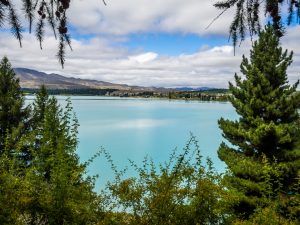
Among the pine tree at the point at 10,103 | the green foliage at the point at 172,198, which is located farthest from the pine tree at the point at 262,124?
the pine tree at the point at 10,103

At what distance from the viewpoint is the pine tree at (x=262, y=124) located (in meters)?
19.3

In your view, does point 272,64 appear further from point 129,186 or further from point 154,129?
point 154,129

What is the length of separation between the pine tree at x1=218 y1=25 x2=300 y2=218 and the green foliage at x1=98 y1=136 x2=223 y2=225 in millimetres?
8950

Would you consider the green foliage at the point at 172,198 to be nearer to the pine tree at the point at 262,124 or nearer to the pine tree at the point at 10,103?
the pine tree at the point at 262,124

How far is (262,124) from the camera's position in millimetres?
19453

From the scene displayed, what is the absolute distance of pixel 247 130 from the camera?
2156 centimetres

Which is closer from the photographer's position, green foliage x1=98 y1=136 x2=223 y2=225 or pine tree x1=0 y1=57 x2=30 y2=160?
green foliage x1=98 y1=136 x2=223 y2=225

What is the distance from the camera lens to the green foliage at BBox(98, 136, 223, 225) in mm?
9523

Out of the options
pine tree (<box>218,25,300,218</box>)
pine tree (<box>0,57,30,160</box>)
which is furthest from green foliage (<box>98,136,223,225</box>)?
pine tree (<box>0,57,30,160</box>)

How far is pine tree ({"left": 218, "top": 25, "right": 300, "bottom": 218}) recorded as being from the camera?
19281 millimetres

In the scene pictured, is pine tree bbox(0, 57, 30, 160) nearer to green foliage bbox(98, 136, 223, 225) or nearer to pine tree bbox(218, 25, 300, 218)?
pine tree bbox(218, 25, 300, 218)

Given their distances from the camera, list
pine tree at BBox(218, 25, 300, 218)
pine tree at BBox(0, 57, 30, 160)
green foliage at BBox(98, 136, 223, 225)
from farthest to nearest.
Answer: pine tree at BBox(0, 57, 30, 160) < pine tree at BBox(218, 25, 300, 218) < green foliage at BBox(98, 136, 223, 225)

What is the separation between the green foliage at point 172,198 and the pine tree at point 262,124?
8.95 m

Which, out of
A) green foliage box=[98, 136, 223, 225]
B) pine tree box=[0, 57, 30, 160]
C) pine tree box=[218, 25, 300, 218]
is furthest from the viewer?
pine tree box=[0, 57, 30, 160]
